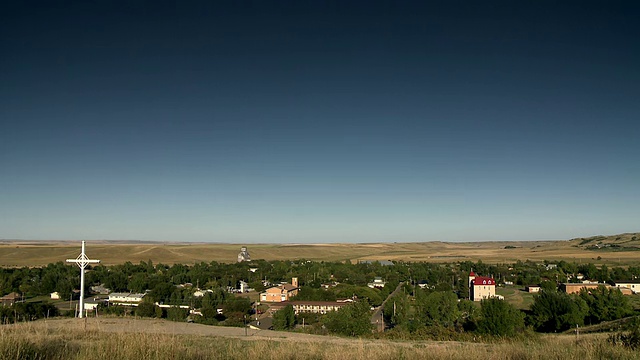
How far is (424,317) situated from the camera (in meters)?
33.5

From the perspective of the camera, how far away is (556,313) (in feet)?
106

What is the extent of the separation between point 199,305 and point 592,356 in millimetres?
37895

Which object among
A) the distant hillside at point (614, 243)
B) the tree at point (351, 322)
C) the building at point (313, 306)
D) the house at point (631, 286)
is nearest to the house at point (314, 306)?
the building at point (313, 306)

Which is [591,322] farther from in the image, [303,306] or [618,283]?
[618,283]

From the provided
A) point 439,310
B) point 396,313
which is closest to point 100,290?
point 396,313

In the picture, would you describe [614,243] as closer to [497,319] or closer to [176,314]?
[497,319]

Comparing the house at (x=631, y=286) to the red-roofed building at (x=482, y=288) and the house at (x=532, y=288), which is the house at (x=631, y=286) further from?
the red-roofed building at (x=482, y=288)

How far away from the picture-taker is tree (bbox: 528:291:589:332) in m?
31.7

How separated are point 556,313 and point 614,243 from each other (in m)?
149

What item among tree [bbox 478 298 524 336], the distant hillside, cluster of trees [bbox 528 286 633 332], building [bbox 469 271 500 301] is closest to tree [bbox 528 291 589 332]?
cluster of trees [bbox 528 286 633 332]

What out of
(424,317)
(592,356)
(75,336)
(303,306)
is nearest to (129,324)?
(75,336)

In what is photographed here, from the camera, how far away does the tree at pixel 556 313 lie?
104ft

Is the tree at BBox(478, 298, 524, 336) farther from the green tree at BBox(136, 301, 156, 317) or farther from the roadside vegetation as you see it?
the green tree at BBox(136, 301, 156, 317)

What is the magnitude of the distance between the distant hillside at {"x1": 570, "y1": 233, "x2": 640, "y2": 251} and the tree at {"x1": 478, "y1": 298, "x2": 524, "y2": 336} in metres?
123
